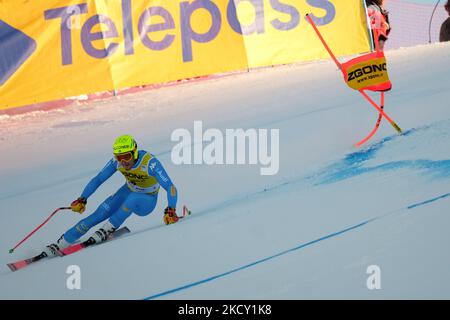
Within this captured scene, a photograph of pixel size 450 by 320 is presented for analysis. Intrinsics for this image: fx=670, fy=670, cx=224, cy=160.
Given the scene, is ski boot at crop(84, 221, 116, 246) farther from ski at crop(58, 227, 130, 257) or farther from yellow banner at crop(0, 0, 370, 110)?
yellow banner at crop(0, 0, 370, 110)

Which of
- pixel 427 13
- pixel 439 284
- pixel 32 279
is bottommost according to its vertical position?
pixel 427 13

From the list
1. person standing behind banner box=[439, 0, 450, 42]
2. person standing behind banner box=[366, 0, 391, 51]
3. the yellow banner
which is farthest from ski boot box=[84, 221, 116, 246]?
person standing behind banner box=[439, 0, 450, 42]

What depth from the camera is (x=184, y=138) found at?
7523 millimetres

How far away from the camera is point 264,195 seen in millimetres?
5348

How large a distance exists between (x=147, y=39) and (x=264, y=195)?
192 inches

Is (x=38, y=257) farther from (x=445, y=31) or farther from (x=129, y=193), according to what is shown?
(x=445, y=31)

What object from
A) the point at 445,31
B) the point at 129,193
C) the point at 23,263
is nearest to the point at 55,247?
the point at 23,263

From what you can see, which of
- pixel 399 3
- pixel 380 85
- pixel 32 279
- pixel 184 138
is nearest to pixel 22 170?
pixel 184 138

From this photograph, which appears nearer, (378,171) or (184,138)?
(378,171)

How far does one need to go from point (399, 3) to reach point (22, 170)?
8.33m

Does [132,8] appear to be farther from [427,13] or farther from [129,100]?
[427,13]

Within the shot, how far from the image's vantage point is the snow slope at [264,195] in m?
3.51

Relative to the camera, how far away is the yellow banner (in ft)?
30.2

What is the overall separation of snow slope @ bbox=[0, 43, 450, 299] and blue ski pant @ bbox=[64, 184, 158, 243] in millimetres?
176
